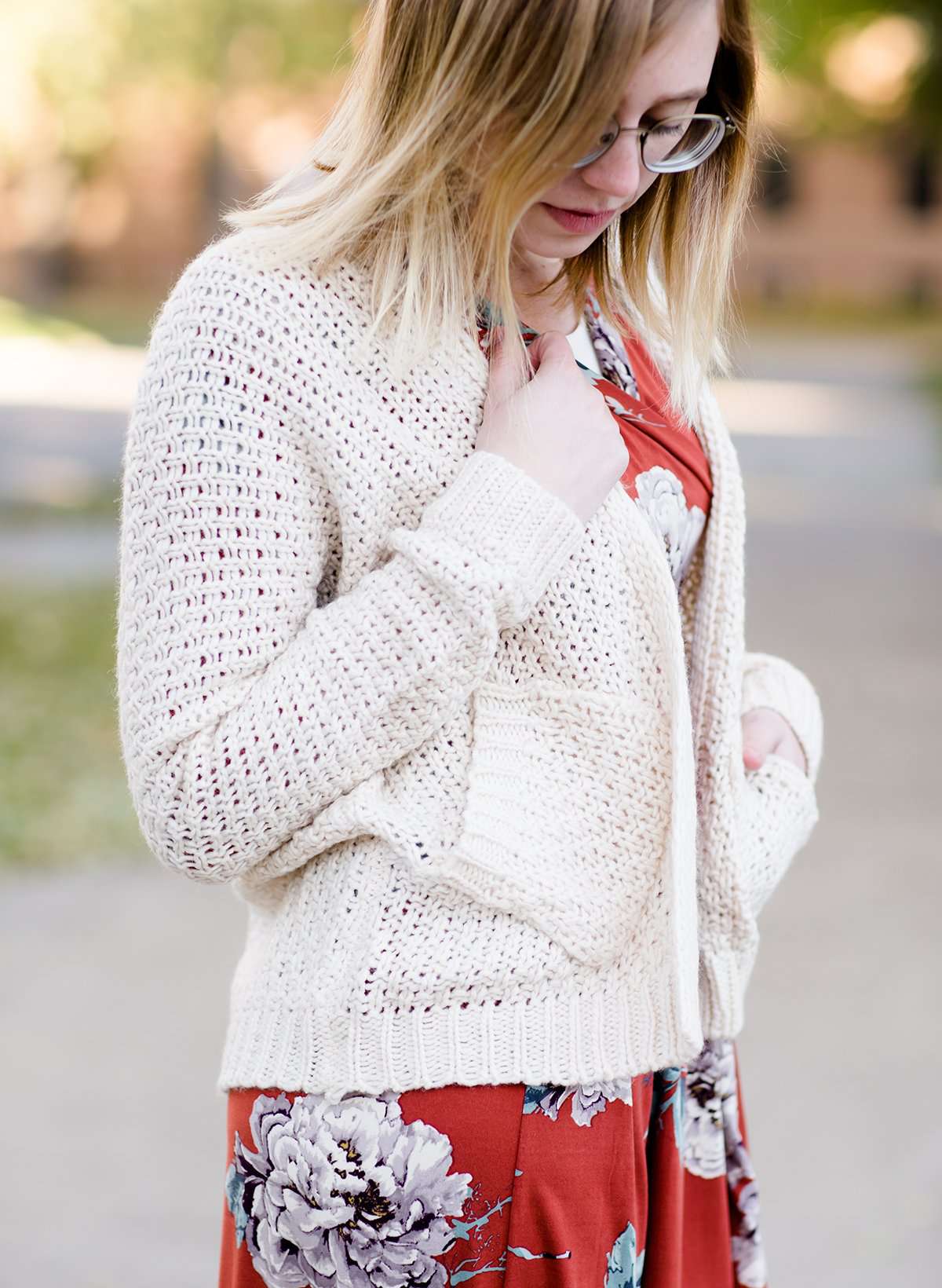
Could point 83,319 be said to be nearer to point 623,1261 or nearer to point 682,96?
point 682,96

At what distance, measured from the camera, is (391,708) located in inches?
52.3

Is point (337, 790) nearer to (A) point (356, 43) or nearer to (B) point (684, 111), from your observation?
(B) point (684, 111)

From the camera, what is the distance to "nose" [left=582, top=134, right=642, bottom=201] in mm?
1328

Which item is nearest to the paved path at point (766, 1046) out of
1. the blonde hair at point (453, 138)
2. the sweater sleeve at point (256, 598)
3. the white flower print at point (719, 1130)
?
the white flower print at point (719, 1130)

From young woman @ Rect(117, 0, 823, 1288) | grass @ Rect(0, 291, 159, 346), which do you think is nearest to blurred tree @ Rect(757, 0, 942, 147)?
young woman @ Rect(117, 0, 823, 1288)

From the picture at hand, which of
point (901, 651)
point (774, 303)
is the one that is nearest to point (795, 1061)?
point (901, 651)

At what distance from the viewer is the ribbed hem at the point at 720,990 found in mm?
1563

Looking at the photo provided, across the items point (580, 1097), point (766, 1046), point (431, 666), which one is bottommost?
point (766, 1046)

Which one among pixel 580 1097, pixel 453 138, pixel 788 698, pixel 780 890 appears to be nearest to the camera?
pixel 453 138

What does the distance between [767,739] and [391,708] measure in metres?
0.57

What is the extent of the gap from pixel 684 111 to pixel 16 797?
4.37 m

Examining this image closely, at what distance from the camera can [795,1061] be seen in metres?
3.66

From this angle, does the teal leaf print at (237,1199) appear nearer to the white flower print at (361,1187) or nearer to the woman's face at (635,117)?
the white flower print at (361,1187)

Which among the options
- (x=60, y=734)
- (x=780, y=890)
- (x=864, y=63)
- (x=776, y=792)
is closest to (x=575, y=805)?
(x=776, y=792)
